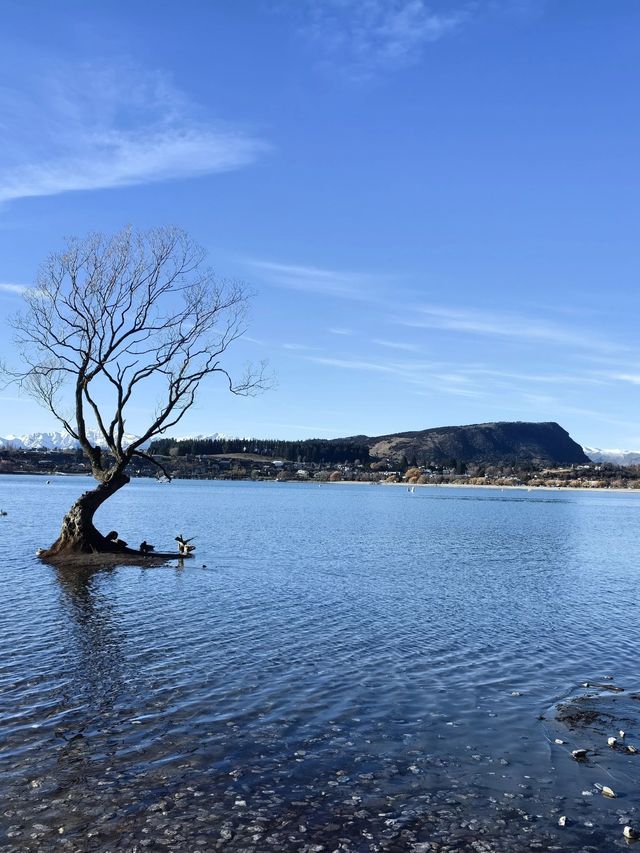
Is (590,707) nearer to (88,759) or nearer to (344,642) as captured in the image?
(344,642)

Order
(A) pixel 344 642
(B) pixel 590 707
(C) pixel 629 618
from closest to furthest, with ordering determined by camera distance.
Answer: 1. (B) pixel 590 707
2. (A) pixel 344 642
3. (C) pixel 629 618

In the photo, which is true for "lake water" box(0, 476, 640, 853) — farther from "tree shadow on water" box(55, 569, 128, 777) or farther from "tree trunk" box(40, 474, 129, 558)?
"tree trunk" box(40, 474, 129, 558)

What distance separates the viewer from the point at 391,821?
11188 mm

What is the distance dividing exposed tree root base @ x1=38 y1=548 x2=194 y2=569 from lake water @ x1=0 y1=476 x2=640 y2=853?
3.38 meters

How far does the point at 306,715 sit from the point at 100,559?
2909cm

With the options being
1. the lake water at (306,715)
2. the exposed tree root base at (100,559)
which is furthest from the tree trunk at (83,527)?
the lake water at (306,715)

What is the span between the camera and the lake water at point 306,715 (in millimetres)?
11047

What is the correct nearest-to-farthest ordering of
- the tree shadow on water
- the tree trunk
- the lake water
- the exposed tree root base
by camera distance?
the lake water, the tree shadow on water, the exposed tree root base, the tree trunk

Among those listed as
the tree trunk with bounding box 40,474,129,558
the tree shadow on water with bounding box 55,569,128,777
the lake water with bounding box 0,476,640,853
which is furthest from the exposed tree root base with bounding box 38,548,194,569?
the tree shadow on water with bounding box 55,569,128,777

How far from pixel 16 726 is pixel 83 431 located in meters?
29.6

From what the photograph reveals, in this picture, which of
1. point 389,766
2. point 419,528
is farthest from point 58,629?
point 419,528

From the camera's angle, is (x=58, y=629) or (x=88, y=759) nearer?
(x=88, y=759)

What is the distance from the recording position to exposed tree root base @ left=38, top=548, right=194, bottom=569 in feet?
136

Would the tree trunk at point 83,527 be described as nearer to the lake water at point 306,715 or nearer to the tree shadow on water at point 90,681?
the lake water at point 306,715
